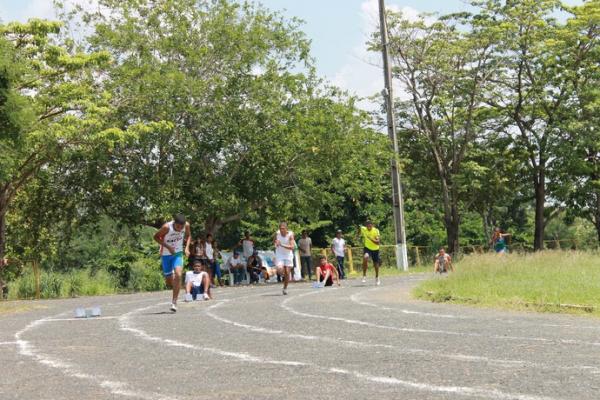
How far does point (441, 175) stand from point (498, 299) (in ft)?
93.9

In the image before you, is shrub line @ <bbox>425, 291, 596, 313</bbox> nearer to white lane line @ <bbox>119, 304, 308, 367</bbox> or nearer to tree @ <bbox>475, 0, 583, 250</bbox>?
white lane line @ <bbox>119, 304, 308, 367</bbox>

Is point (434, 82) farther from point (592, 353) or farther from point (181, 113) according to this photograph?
point (592, 353)

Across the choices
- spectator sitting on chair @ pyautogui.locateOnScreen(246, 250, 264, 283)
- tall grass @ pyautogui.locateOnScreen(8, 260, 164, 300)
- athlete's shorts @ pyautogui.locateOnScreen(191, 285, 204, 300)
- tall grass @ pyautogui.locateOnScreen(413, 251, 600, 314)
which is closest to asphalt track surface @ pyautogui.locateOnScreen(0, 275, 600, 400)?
tall grass @ pyautogui.locateOnScreen(413, 251, 600, 314)

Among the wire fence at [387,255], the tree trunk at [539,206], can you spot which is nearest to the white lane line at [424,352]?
the wire fence at [387,255]

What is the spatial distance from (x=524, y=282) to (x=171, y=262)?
6371 mm

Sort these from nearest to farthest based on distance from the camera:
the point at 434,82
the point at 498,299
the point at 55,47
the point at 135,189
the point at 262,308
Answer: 1. the point at 498,299
2. the point at 262,308
3. the point at 55,47
4. the point at 135,189
5. the point at 434,82

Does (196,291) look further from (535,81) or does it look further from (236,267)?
(535,81)

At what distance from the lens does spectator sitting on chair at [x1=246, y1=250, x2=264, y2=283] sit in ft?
111

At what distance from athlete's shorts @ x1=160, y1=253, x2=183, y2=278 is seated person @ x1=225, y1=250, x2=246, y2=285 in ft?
57.3

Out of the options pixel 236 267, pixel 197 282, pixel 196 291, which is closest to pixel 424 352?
pixel 197 282

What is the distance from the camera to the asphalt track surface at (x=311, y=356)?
6.63 meters

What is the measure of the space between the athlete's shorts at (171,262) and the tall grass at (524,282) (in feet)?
15.7

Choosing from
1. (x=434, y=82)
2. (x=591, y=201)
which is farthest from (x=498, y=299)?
(x=591, y=201)

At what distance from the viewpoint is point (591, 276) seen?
54.4ft
